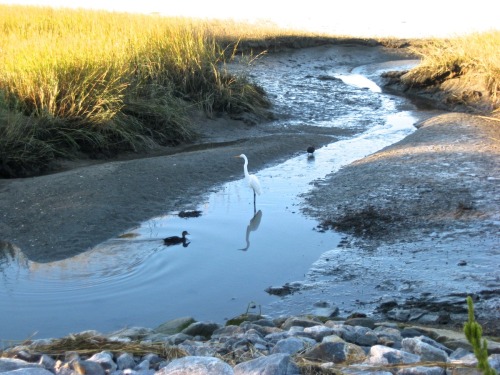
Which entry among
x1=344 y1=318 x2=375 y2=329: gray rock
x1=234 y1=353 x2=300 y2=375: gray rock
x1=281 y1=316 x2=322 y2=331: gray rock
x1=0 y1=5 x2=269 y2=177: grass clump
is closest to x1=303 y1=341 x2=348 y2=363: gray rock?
x1=234 y1=353 x2=300 y2=375: gray rock

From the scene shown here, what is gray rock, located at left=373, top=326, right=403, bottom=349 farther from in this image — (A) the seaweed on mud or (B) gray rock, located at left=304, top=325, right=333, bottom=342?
(A) the seaweed on mud

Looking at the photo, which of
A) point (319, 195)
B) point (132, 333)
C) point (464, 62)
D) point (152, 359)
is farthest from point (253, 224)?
point (464, 62)

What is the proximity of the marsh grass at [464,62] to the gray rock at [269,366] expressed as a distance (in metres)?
12.2

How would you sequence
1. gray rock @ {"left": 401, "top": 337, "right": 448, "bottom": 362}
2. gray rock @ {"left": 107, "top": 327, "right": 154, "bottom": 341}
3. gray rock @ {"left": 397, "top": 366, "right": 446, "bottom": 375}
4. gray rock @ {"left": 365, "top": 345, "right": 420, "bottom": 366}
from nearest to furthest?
1. gray rock @ {"left": 397, "top": 366, "right": 446, "bottom": 375}
2. gray rock @ {"left": 365, "top": 345, "right": 420, "bottom": 366}
3. gray rock @ {"left": 401, "top": 337, "right": 448, "bottom": 362}
4. gray rock @ {"left": 107, "top": 327, "right": 154, "bottom": 341}

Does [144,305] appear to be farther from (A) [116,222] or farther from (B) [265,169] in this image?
(B) [265,169]

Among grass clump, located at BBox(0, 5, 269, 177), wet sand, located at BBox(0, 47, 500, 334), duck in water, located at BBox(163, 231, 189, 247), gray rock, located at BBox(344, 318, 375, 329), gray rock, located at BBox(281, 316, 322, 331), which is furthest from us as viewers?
grass clump, located at BBox(0, 5, 269, 177)

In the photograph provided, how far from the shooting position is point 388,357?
397 cm

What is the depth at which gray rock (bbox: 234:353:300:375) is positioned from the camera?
3.69 metres

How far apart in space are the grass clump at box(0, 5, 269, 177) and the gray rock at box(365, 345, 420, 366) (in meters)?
6.99

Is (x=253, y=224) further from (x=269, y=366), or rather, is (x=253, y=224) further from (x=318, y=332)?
(x=269, y=366)

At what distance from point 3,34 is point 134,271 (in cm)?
988

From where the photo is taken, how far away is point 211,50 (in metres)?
14.7

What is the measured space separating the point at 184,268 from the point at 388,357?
115 inches

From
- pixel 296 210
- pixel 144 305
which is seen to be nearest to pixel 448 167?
pixel 296 210
